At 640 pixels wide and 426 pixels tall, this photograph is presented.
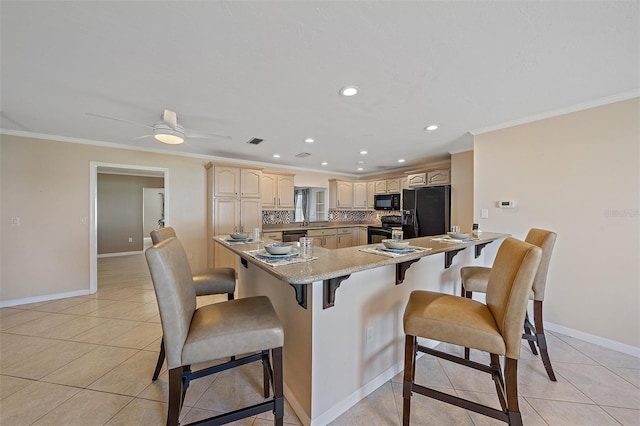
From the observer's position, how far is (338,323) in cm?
144

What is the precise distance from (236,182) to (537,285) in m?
4.24

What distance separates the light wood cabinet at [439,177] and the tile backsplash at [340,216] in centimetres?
149

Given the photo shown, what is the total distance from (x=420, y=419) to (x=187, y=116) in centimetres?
330

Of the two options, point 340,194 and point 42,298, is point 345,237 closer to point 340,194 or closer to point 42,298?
point 340,194

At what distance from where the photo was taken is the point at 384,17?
1.24m

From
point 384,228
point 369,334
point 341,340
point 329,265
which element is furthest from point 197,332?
point 384,228

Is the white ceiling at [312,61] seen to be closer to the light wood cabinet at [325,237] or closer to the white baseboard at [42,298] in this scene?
the white baseboard at [42,298]

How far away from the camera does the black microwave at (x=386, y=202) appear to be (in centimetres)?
540

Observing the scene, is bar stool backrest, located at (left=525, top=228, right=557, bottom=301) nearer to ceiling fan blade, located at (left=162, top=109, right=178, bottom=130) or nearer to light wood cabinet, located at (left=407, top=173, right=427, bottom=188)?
light wood cabinet, located at (left=407, top=173, right=427, bottom=188)

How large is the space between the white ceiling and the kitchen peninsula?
52.6 inches

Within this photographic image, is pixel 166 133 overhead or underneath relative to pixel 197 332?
overhead

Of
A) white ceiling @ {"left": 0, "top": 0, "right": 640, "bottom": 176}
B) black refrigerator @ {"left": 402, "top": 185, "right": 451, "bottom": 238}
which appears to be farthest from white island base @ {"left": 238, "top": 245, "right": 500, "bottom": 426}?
black refrigerator @ {"left": 402, "top": 185, "right": 451, "bottom": 238}

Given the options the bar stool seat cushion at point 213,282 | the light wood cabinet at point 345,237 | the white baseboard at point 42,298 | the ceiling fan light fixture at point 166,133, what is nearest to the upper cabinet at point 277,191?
the light wood cabinet at point 345,237

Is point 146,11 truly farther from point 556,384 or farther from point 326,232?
point 326,232
